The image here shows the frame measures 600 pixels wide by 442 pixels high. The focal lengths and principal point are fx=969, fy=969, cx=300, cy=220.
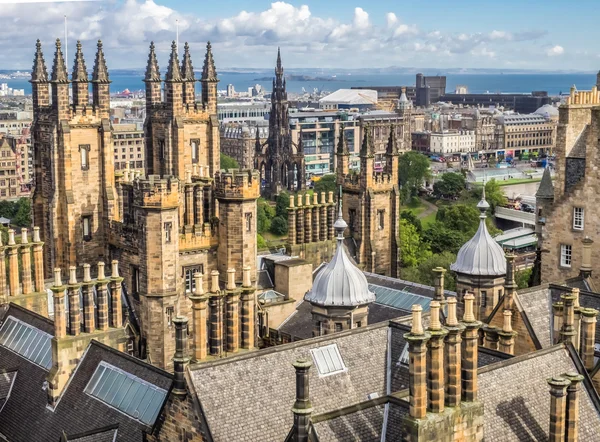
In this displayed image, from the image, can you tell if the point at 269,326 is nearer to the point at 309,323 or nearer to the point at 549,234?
the point at 309,323

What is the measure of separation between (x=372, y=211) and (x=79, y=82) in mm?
14044

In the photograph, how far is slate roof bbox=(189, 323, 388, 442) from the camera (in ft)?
64.1

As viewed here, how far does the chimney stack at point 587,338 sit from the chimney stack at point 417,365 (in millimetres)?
7758

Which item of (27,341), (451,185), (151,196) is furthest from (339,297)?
(451,185)

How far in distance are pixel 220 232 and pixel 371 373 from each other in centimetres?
1275

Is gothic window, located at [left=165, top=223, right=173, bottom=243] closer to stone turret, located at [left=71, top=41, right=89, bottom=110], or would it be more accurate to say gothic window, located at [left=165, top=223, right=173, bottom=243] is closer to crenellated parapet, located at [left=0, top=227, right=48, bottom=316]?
crenellated parapet, located at [left=0, top=227, right=48, bottom=316]

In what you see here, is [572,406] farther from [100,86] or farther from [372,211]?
[100,86]

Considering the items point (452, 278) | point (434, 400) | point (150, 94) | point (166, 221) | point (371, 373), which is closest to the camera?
point (434, 400)

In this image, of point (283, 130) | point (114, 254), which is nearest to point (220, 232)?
point (114, 254)

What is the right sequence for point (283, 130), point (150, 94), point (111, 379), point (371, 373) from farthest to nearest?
point (283, 130) → point (150, 94) → point (111, 379) → point (371, 373)

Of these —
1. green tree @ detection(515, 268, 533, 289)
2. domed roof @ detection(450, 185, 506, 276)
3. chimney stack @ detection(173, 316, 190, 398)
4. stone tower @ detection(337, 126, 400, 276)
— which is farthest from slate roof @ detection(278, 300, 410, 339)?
green tree @ detection(515, 268, 533, 289)

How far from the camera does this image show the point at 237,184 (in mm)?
33344

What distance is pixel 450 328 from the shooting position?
17.5 meters

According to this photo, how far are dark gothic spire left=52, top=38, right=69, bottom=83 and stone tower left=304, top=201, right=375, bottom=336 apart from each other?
17.2 m
